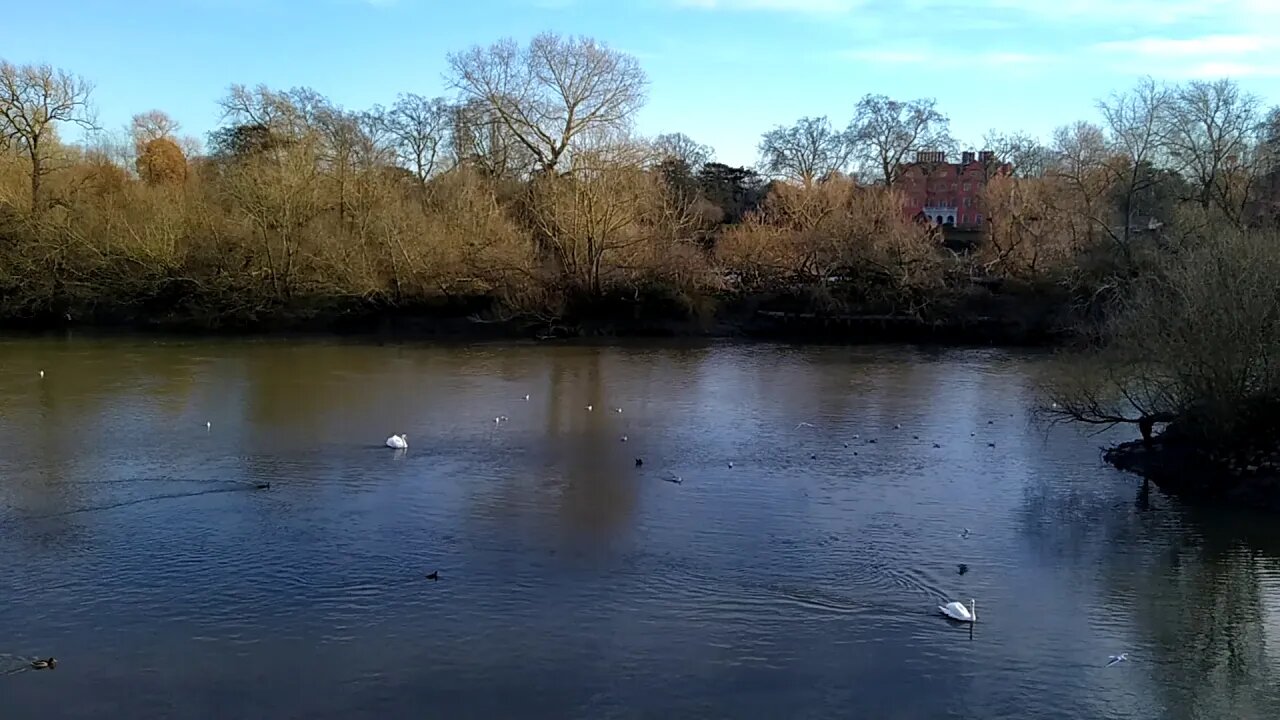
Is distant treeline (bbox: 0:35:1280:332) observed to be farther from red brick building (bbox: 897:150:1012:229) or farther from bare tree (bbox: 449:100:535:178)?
red brick building (bbox: 897:150:1012:229)

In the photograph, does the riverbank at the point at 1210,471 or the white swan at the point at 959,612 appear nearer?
the white swan at the point at 959,612

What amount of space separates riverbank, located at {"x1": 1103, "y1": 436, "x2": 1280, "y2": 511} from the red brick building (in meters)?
43.7

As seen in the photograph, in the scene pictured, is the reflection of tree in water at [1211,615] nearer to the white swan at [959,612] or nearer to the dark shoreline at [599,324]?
the white swan at [959,612]

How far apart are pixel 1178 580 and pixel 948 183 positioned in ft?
216

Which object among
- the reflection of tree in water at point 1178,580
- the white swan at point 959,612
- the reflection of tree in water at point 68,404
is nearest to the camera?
the reflection of tree in water at point 1178,580

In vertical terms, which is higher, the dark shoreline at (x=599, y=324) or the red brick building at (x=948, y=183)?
the red brick building at (x=948, y=183)

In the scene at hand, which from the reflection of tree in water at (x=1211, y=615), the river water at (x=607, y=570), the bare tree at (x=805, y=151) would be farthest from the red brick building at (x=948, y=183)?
the reflection of tree in water at (x=1211, y=615)

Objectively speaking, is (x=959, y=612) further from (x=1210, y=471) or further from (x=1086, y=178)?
(x=1086, y=178)

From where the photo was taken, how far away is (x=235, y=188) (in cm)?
3522

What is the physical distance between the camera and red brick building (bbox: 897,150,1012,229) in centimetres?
6231

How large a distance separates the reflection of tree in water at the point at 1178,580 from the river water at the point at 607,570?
0.13ft

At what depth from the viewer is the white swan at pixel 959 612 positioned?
29.5ft

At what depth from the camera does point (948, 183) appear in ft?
239

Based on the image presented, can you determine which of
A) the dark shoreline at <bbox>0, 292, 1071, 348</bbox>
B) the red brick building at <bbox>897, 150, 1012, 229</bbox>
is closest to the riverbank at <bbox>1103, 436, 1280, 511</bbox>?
the dark shoreline at <bbox>0, 292, 1071, 348</bbox>
